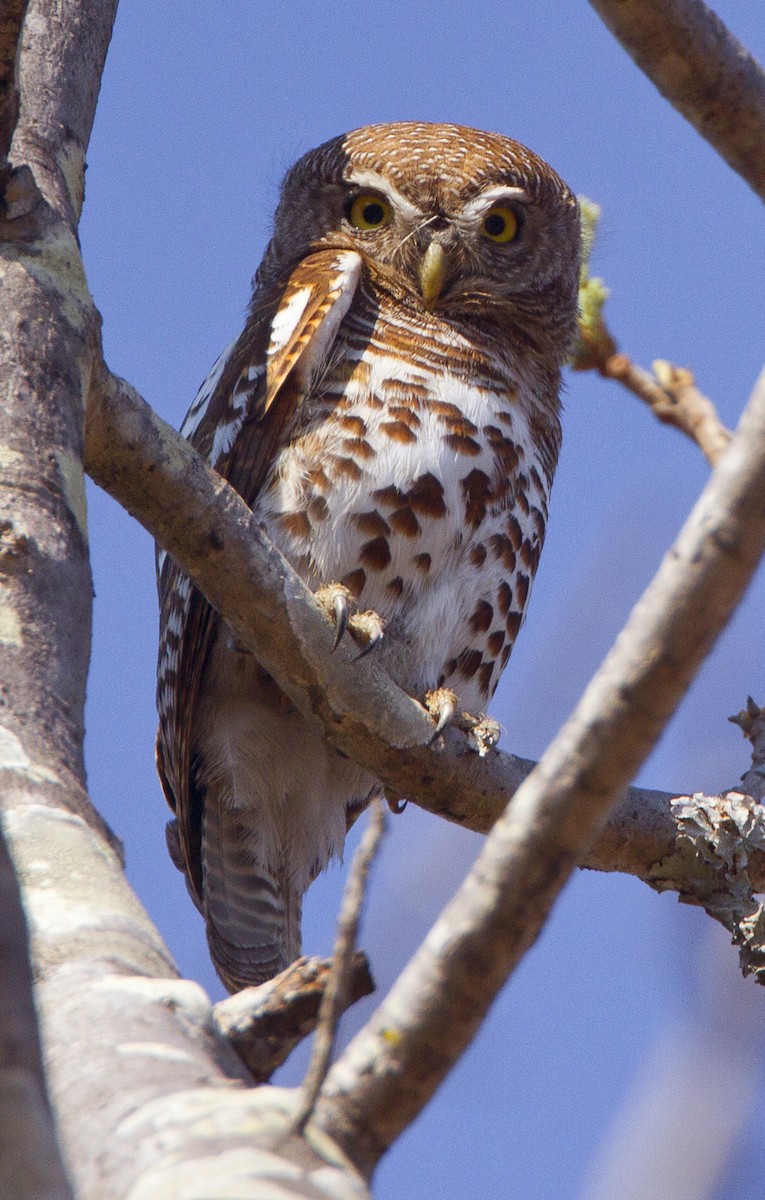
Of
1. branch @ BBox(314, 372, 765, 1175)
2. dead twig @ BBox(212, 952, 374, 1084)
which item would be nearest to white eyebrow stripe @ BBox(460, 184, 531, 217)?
dead twig @ BBox(212, 952, 374, 1084)

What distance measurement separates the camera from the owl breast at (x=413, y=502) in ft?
14.5

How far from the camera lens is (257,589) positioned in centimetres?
333

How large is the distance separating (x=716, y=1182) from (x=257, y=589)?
1670mm

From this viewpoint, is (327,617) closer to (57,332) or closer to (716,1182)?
(57,332)

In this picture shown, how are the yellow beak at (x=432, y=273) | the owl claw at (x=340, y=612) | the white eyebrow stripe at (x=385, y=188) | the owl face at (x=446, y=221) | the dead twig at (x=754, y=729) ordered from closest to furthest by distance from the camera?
1. the owl claw at (x=340, y=612)
2. the dead twig at (x=754, y=729)
3. the yellow beak at (x=432, y=273)
4. the owl face at (x=446, y=221)
5. the white eyebrow stripe at (x=385, y=188)

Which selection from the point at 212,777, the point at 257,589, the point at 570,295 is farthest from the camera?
the point at 570,295

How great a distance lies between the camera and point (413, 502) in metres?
4.43

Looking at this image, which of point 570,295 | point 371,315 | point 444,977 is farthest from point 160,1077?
point 570,295

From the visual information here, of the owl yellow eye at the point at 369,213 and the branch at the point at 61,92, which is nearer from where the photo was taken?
the branch at the point at 61,92

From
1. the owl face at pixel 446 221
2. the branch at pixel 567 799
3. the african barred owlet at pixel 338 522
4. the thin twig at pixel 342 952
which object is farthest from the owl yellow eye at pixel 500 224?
the thin twig at pixel 342 952

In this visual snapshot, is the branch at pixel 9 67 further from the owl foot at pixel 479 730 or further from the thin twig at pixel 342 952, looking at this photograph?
the thin twig at pixel 342 952

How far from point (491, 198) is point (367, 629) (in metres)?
2.28

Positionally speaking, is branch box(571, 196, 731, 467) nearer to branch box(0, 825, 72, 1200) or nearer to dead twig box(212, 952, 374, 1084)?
dead twig box(212, 952, 374, 1084)

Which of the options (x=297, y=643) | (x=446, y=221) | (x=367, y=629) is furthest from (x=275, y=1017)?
(x=446, y=221)
